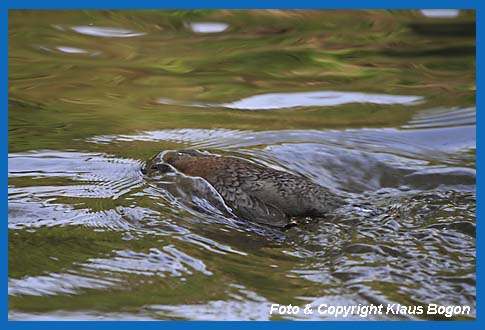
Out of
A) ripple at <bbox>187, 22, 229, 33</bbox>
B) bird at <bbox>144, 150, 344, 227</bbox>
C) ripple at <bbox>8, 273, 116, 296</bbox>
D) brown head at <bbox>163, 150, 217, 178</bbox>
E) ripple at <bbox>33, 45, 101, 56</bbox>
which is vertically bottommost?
ripple at <bbox>8, 273, 116, 296</bbox>

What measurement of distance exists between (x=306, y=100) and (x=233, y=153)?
1527 millimetres

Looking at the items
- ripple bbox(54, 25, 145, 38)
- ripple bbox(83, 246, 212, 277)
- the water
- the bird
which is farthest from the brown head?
ripple bbox(54, 25, 145, 38)

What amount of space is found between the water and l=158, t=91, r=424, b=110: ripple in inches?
0.9

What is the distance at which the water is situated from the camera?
3.58 metres

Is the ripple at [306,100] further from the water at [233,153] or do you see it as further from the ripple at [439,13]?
the ripple at [439,13]

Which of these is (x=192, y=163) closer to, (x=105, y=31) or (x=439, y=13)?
(x=105, y=31)

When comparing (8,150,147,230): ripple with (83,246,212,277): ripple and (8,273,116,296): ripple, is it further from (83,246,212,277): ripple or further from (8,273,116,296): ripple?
(8,273,116,296): ripple

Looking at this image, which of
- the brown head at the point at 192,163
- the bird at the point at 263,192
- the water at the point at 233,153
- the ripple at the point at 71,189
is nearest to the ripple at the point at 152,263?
the water at the point at 233,153

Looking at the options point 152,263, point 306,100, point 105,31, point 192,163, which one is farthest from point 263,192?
point 105,31

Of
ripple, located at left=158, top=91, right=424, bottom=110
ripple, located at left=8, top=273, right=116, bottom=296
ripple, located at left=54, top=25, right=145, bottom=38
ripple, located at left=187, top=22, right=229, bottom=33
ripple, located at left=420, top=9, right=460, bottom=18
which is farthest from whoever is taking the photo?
ripple, located at left=420, top=9, right=460, bottom=18

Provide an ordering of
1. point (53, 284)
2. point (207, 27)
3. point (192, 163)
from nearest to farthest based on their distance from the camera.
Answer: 1. point (53, 284)
2. point (192, 163)
3. point (207, 27)

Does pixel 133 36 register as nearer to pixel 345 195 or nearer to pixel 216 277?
pixel 345 195

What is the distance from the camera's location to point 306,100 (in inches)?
282

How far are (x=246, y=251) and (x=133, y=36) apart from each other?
4.60 m
